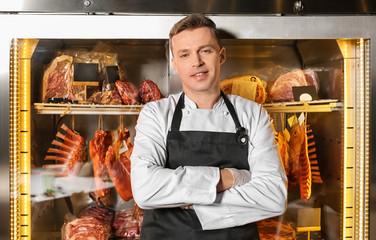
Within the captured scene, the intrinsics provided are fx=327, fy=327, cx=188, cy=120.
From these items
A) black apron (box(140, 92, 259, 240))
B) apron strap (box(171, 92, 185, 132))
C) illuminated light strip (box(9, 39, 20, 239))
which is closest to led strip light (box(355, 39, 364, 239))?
black apron (box(140, 92, 259, 240))

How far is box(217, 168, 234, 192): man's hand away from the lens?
1423 millimetres

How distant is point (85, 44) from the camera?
1979 mm

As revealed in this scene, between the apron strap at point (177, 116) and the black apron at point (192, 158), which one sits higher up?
the apron strap at point (177, 116)

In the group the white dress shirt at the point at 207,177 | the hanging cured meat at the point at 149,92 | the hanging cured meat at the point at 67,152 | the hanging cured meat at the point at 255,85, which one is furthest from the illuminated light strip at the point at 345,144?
the hanging cured meat at the point at 67,152

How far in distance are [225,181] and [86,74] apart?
3.56ft

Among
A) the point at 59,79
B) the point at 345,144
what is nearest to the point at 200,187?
the point at 345,144

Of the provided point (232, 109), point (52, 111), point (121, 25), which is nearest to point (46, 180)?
point (52, 111)

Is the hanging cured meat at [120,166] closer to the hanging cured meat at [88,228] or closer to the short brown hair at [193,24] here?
the hanging cured meat at [88,228]

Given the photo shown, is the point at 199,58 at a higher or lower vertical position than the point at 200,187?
higher

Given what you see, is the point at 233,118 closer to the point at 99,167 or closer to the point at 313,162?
the point at 313,162

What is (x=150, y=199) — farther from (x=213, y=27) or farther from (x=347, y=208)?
(x=347, y=208)

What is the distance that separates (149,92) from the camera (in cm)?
201

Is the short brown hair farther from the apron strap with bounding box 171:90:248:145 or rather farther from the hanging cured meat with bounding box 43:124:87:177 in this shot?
the hanging cured meat with bounding box 43:124:87:177

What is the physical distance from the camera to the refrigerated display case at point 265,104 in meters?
1.77
